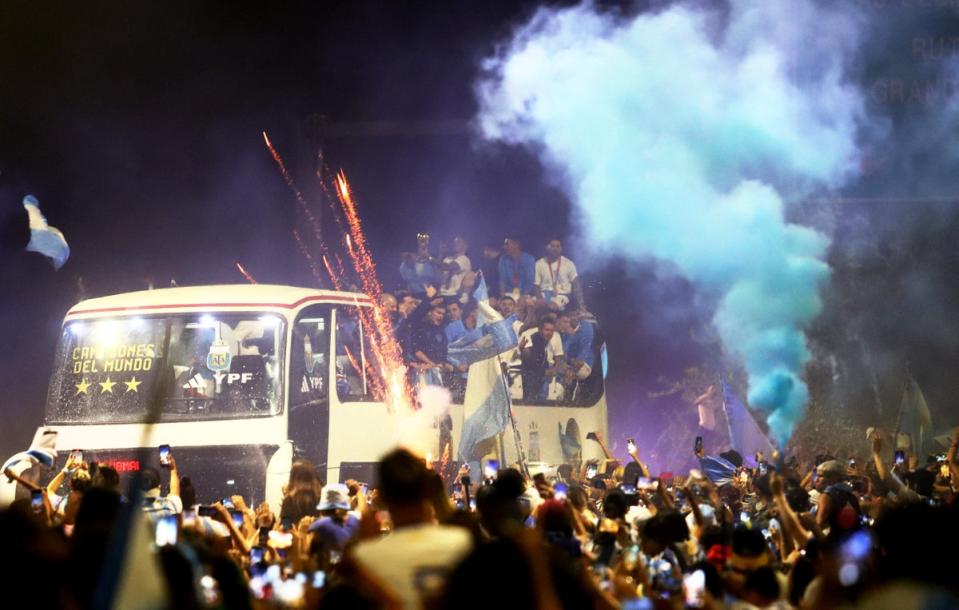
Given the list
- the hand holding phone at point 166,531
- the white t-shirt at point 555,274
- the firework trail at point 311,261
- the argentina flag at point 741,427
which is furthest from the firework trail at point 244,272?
the hand holding phone at point 166,531

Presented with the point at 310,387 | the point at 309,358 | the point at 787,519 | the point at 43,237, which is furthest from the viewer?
the point at 43,237

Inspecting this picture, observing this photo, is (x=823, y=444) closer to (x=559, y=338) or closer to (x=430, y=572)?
(x=559, y=338)

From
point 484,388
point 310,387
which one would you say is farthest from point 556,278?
point 310,387

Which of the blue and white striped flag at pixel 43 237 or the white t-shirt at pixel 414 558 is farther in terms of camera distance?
the blue and white striped flag at pixel 43 237

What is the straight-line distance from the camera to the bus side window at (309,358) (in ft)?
46.6

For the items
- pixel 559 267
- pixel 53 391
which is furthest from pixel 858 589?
pixel 559 267

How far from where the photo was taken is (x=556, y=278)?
20.2 m

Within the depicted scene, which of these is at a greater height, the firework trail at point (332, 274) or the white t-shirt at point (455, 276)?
the firework trail at point (332, 274)

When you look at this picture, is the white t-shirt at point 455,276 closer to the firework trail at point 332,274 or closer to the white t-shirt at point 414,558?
the firework trail at point 332,274

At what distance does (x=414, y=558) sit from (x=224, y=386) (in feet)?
36.0

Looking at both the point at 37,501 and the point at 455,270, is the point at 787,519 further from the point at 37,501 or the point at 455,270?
the point at 455,270

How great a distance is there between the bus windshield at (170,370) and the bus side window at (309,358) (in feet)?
0.72

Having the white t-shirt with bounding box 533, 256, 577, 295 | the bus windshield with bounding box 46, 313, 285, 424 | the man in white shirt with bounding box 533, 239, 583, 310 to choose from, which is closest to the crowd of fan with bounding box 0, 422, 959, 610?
the bus windshield with bounding box 46, 313, 285, 424

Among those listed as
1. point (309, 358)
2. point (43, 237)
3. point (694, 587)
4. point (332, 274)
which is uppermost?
point (332, 274)
